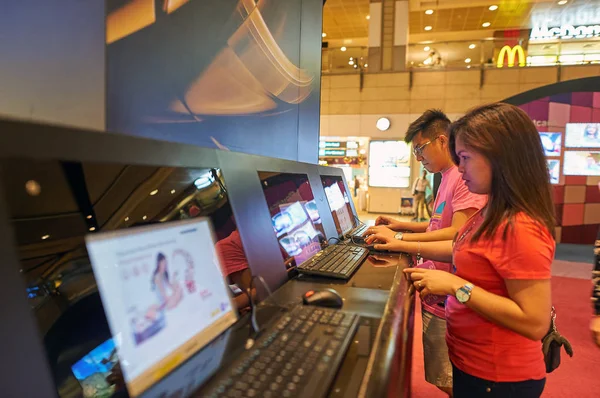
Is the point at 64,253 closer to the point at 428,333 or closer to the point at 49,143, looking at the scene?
the point at 49,143

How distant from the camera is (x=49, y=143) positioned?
505 mm

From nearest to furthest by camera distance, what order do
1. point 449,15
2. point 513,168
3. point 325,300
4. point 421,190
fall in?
point 325,300 < point 513,168 < point 421,190 < point 449,15

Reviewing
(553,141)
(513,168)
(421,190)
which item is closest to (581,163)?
(553,141)

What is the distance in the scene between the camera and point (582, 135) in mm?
6750

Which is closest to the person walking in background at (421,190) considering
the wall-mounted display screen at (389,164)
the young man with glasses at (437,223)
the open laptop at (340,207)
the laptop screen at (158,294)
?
the wall-mounted display screen at (389,164)

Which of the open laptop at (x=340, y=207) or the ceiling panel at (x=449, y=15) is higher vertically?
the ceiling panel at (x=449, y=15)

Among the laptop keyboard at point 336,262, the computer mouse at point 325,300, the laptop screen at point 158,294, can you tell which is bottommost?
the laptop keyboard at point 336,262

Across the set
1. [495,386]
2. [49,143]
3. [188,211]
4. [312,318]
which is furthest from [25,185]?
[495,386]

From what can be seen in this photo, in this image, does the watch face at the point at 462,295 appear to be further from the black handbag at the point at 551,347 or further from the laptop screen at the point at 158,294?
the laptop screen at the point at 158,294

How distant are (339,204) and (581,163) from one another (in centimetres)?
668

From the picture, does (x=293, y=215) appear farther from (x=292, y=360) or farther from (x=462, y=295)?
(x=292, y=360)

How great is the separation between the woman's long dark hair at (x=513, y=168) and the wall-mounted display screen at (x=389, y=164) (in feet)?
32.5

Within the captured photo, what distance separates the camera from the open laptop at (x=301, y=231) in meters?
1.21

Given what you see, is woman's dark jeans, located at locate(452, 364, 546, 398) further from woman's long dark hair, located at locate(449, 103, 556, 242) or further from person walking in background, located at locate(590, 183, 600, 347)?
woman's long dark hair, located at locate(449, 103, 556, 242)
